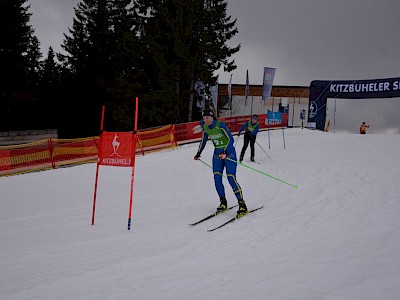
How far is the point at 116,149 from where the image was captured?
585 centimetres

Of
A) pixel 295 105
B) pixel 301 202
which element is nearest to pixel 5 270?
pixel 301 202

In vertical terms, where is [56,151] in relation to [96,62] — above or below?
below

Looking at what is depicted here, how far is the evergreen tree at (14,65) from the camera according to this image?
22359 mm

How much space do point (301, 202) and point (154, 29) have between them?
22814 mm

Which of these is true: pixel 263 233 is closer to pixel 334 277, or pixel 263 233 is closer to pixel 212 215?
pixel 212 215

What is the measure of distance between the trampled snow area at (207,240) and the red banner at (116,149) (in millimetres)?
1188

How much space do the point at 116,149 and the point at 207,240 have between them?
2399 mm

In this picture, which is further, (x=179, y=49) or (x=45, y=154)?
(x=179, y=49)

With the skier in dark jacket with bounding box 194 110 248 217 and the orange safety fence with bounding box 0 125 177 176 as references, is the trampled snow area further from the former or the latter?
the orange safety fence with bounding box 0 125 177 176

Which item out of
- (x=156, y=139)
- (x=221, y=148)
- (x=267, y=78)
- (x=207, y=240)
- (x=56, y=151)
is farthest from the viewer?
(x=267, y=78)

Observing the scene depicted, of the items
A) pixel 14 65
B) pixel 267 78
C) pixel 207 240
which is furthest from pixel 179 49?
pixel 207 240

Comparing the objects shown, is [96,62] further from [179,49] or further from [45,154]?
[45,154]

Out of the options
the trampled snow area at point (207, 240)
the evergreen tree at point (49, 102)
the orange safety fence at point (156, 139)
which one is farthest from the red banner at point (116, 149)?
the evergreen tree at point (49, 102)

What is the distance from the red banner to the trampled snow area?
1188 mm
